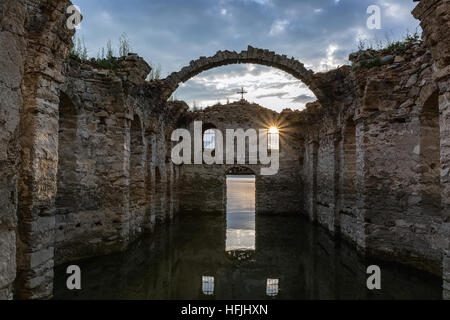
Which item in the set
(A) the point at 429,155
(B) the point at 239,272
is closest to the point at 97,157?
(B) the point at 239,272

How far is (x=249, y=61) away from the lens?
9141 millimetres

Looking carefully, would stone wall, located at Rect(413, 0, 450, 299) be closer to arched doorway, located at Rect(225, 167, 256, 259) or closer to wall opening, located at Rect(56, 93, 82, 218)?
arched doorway, located at Rect(225, 167, 256, 259)

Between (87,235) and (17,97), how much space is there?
18.0 feet

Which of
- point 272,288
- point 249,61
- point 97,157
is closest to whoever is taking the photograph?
point 272,288

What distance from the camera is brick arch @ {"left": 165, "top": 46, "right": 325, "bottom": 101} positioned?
8.70 metres

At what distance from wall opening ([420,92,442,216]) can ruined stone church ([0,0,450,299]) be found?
0.07 feet

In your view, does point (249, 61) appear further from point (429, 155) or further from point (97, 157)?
point (429, 155)

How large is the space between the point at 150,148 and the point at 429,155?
25.9 feet

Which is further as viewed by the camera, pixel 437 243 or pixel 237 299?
pixel 437 243

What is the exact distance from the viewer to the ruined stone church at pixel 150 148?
11.5 ft

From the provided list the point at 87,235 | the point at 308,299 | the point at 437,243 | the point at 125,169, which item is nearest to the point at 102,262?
the point at 87,235

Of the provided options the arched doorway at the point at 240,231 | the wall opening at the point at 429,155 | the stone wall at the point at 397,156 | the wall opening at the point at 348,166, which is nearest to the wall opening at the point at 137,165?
the arched doorway at the point at 240,231

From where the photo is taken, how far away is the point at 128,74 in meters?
6.96

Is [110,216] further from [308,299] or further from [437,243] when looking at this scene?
[437,243]
